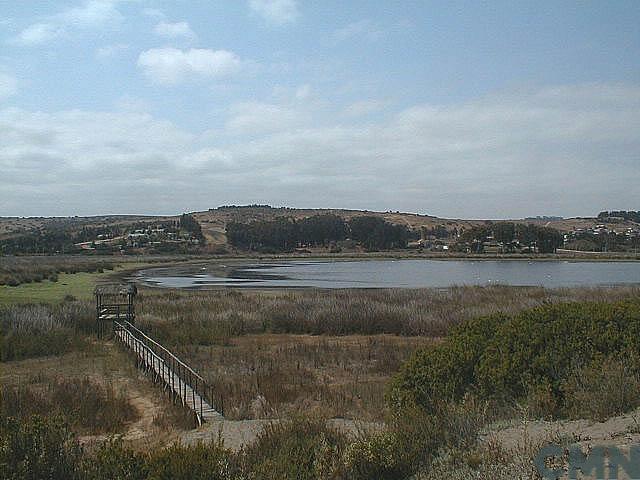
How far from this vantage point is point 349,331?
990 inches

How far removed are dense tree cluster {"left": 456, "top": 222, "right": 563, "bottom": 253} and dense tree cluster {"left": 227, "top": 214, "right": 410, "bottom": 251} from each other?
1720 cm

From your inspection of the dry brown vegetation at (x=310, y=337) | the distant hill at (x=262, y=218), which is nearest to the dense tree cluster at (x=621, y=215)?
the distant hill at (x=262, y=218)

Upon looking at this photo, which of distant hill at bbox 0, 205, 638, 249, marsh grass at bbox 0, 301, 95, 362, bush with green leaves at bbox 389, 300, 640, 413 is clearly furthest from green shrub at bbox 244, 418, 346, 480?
distant hill at bbox 0, 205, 638, 249

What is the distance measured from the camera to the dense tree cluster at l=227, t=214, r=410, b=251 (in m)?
121

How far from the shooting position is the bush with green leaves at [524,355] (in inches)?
337

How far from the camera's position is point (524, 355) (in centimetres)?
877

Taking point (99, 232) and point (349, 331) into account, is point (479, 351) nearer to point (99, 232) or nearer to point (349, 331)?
point (349, 331)

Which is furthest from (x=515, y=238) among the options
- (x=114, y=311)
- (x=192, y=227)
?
(x=114, y=311)

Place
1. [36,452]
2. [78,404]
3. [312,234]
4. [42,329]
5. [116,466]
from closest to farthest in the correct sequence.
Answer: [116,466] → [36,452] → [78,404] → [42,329] → [312,234]

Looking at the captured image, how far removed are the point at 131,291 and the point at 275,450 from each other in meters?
17.8

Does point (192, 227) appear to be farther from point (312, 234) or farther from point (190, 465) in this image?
point (190, 465)

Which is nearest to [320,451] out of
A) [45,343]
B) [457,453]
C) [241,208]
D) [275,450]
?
[275,450]

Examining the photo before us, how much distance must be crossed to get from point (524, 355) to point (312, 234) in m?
119

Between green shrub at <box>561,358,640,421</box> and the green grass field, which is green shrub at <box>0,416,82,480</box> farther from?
the green grass field
